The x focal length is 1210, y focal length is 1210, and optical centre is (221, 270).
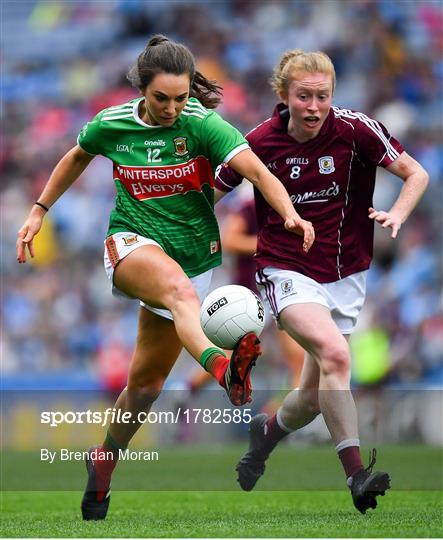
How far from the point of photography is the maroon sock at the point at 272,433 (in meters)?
6.98

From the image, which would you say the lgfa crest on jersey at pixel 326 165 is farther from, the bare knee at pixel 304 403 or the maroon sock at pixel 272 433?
the maroon sock at pixel 272 433

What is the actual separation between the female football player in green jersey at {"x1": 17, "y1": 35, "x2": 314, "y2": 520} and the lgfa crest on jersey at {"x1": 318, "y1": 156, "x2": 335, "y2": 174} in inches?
23.8

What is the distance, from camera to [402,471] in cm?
885

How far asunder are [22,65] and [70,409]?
31.3ft

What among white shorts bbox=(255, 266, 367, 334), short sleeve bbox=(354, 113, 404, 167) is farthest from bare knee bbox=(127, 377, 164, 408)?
short sleeve bbox=(354, 113, 404, 167)

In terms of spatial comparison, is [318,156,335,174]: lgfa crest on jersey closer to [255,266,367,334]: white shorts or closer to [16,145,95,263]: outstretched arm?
[255,266,367,334]: white shorts

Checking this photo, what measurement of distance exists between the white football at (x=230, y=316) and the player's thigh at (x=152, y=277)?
13 cm

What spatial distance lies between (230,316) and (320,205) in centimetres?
111

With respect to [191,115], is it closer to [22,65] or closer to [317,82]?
[317,82]

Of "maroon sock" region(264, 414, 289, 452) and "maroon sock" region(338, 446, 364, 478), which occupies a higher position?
"maroon sock" region(338, 446, 364, 478)

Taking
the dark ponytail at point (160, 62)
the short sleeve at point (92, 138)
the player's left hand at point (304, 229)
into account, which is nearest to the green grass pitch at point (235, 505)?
the player's left hand at point (304, 229)

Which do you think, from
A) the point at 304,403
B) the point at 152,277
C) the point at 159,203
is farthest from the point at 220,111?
the point at 152,277

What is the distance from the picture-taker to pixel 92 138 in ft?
20.4

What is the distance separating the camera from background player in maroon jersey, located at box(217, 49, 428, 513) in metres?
6.14
